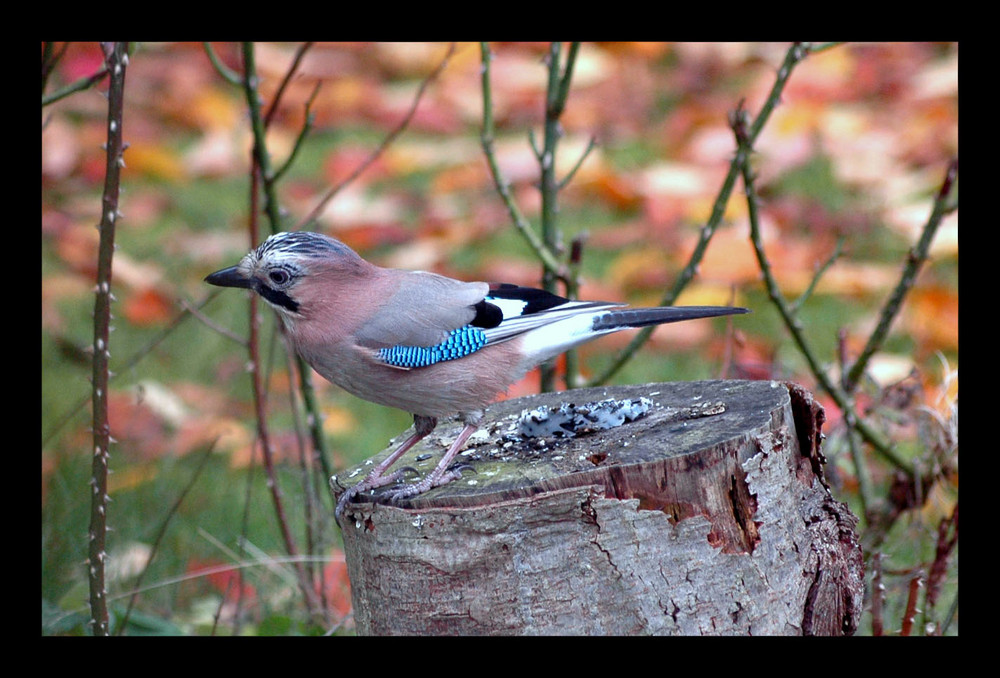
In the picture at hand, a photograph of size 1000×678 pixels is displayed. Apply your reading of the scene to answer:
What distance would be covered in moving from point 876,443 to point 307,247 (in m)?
2.15

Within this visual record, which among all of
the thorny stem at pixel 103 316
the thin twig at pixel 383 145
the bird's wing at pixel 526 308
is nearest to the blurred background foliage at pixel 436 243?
the thin twig at pixel 383 145

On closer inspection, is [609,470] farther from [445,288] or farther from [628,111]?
[628,111]

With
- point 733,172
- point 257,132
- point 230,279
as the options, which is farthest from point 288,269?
point 733,172

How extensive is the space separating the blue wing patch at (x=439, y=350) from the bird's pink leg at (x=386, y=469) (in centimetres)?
27

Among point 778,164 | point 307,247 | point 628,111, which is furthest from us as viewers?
point 628,111

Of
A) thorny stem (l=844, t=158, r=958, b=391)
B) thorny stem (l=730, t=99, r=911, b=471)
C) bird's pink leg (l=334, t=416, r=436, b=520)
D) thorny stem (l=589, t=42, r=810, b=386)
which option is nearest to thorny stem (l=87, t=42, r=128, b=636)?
bird's pink leg (l=334, t=416, r=436, b=520)

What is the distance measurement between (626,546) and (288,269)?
47.7 inches

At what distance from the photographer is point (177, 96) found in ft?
28.5

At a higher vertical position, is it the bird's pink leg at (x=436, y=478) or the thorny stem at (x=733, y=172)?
the thorny stem at (x=733, y=172)

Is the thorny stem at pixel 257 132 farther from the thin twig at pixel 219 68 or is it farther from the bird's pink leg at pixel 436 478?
the bird's pink leg at pixel 436 478

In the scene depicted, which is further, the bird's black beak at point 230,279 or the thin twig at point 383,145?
the thin twig at point 383,145

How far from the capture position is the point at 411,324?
3.07 meters

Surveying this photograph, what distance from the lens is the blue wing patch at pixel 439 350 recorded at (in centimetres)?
302

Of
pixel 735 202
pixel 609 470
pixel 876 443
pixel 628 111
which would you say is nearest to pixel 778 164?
pixel 735 202
